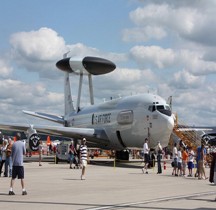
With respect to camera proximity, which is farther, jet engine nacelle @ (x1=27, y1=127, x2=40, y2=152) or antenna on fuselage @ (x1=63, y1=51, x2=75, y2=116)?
antenna on fuselage @ (x1=63, y1=51, x2=75, y2=116)

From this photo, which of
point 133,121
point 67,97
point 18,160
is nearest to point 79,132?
point 133,121

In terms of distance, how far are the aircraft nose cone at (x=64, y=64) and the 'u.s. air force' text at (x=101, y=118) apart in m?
21.1

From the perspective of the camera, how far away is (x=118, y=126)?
33750mm

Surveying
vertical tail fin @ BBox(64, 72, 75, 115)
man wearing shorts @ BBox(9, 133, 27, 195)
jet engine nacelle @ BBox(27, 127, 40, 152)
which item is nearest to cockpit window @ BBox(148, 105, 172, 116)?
jet engine nacelle @ BBox(27, 127, 40, 152)

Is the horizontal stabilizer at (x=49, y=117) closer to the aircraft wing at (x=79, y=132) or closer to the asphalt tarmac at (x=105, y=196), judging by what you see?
the aircraft wing at (x=79, y=132)

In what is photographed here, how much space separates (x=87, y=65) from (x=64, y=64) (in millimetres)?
3156

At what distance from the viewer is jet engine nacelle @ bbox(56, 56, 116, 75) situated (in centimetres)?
5706

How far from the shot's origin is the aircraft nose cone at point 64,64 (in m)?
59.3

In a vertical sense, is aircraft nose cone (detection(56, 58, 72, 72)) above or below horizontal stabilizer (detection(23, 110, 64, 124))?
above

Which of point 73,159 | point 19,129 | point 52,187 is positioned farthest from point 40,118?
point 52,187

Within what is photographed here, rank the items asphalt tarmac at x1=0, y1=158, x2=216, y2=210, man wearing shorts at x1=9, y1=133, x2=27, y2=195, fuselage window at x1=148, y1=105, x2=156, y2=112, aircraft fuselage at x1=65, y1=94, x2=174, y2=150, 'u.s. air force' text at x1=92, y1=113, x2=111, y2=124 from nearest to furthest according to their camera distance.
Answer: asphalt tarmac at x1=0, y1=158, x2=216, y2=210, man wearing shorts at x1=9, y1=133, x2=27, y2=195, aircraft fuselage at x1=65, y1=94, x2=174, y2=150, fuselage window at x1=148, y1=105, x2=156, y2=112, 'u.s. air force' text at x1=92, y1=113, x2=111, y2=124

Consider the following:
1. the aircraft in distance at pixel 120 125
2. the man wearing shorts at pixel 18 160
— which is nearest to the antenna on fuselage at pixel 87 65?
the aircraft in distance at pixel 120 125

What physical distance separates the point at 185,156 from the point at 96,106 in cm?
1734

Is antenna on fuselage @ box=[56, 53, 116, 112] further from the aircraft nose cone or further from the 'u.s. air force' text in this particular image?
the 'u.s. air force' text
